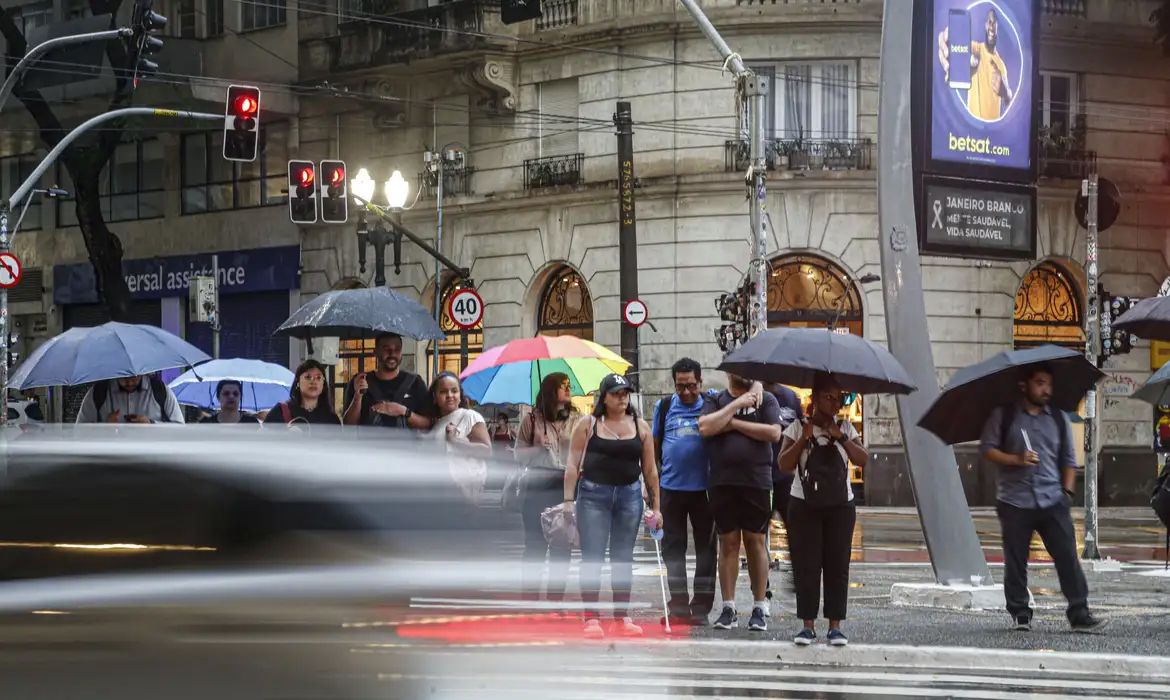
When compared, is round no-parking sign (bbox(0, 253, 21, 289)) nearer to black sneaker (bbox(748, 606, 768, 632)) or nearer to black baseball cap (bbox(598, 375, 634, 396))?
black baseball cap (bbox(598, 375, 634, 396))

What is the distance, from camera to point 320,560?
5.01 meters

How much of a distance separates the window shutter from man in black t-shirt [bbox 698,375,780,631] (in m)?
24.8

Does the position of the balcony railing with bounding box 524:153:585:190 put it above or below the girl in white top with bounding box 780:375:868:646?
above

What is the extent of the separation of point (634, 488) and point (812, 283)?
74.6ft

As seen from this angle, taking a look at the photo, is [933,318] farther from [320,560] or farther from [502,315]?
[320,560]

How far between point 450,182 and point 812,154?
8.63 m

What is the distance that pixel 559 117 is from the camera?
3684 centimetres

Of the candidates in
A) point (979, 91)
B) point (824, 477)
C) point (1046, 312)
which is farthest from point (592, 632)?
point (1046, 312)

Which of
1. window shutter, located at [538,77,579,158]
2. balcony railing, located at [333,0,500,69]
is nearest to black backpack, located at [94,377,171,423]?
window shutter, located at [538,77,579,158]

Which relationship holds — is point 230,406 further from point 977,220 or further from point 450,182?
point 450,182

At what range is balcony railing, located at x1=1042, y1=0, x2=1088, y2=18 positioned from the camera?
34.8 metres

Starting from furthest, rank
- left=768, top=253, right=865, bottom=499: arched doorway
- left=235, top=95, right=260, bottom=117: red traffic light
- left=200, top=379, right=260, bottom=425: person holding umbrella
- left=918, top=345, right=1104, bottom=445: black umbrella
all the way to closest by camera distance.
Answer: left=768, top=253, right=865, bottom=499: arched doorway
left=235, top=95, right=260, bottom=117: red traffic light
left=200, top=379, right=260, bottom=425: person holding umbrella
left=918, top=345, right=1104, bottom=445: black umbrella

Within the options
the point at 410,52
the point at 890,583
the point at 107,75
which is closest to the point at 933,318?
the point at 410,52

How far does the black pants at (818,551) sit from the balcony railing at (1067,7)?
25.7m
